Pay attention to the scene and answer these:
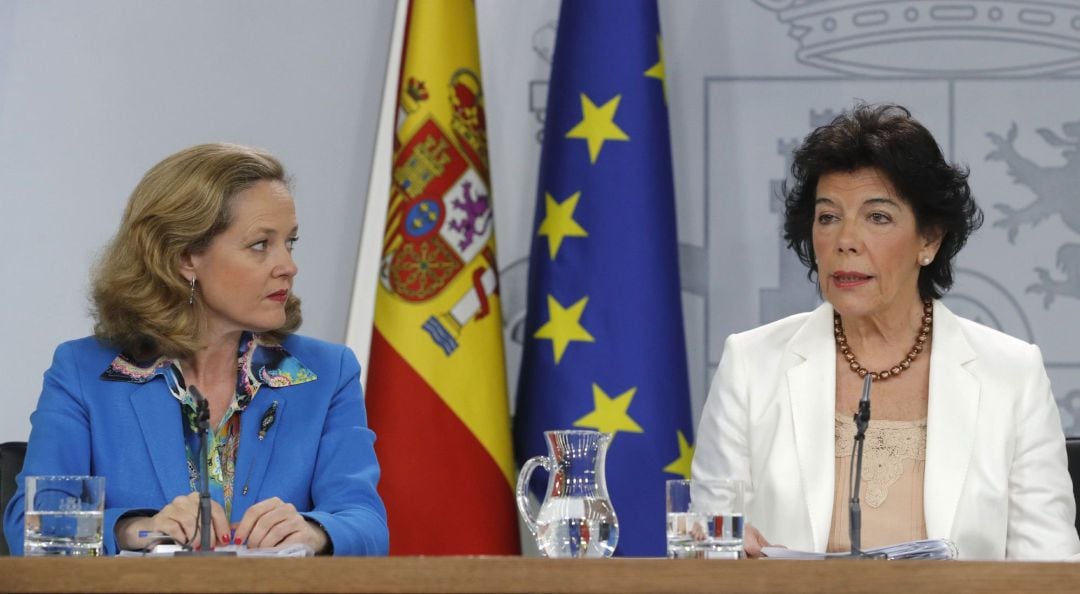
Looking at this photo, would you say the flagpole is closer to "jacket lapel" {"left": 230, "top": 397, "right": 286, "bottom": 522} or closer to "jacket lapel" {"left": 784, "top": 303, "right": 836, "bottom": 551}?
"jacket lapel" {"left": 230, "top": 397, "right": 286, "bottom": 522}

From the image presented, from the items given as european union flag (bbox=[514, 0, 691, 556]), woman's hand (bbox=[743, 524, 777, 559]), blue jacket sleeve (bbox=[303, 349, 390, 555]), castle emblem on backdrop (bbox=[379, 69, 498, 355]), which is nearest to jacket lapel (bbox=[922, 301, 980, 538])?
woman's hand (bbox=[743, 524, 777, 559])

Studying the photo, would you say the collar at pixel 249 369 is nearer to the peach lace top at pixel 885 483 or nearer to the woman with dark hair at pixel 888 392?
the woman with dark hair at pixel 888 392

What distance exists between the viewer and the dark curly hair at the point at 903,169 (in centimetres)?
268

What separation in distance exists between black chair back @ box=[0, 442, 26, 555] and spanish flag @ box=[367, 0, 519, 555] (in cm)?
103

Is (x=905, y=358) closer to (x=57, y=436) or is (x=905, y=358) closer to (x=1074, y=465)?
(x=1074, y=465)

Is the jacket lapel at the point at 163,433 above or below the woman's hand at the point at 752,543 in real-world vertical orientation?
above

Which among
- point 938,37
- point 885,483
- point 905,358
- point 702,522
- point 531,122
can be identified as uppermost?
point 938,37

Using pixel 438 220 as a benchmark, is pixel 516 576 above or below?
below

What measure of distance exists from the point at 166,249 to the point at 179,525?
0.62 metres

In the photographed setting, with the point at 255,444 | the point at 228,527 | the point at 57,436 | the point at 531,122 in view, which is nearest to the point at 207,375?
the point at 255,444

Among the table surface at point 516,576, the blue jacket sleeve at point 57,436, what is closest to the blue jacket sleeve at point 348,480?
the blue jacket sleeve at point 57,436

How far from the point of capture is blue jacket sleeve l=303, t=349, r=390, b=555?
2188mm

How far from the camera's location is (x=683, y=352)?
341 centimetres

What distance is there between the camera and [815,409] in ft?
8.64
